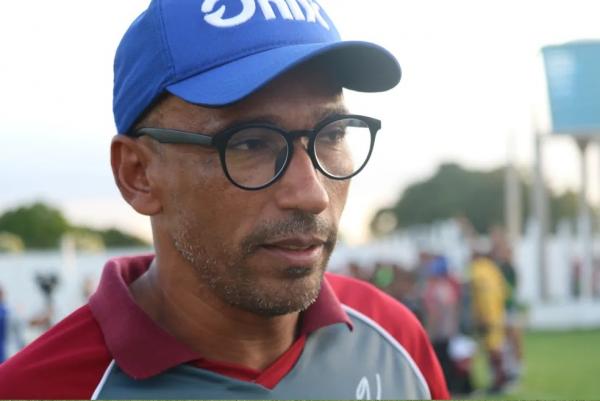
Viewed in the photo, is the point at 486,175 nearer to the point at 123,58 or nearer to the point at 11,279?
the point at 11,279

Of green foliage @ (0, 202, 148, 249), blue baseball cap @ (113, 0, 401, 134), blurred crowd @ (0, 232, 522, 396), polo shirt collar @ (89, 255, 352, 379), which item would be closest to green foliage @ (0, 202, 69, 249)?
A: green foliage @ (0, 202, 148, 249)

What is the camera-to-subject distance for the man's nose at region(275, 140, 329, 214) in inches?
76.2

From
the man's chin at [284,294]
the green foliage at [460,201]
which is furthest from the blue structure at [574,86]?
the green foliage at [460,201]

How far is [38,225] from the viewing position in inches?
1540

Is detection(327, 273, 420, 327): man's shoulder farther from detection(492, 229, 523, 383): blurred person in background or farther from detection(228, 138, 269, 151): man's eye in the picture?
detection(492, 229, 523, 383): blurred person in background

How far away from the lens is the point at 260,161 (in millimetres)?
1955

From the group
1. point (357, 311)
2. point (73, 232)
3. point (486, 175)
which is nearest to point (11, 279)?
point (357, 311)

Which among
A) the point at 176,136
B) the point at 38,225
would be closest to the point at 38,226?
the point at 38,225

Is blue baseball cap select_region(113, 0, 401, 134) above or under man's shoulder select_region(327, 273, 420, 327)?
above

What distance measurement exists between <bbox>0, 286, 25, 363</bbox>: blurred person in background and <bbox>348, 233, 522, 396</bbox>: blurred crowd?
3.93 meters

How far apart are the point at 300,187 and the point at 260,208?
97mm

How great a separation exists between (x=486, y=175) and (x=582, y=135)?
1972 inches

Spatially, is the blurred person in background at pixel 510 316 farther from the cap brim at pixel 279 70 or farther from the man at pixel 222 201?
the cap brim at pixel 279 70

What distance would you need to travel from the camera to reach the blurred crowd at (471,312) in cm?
976
